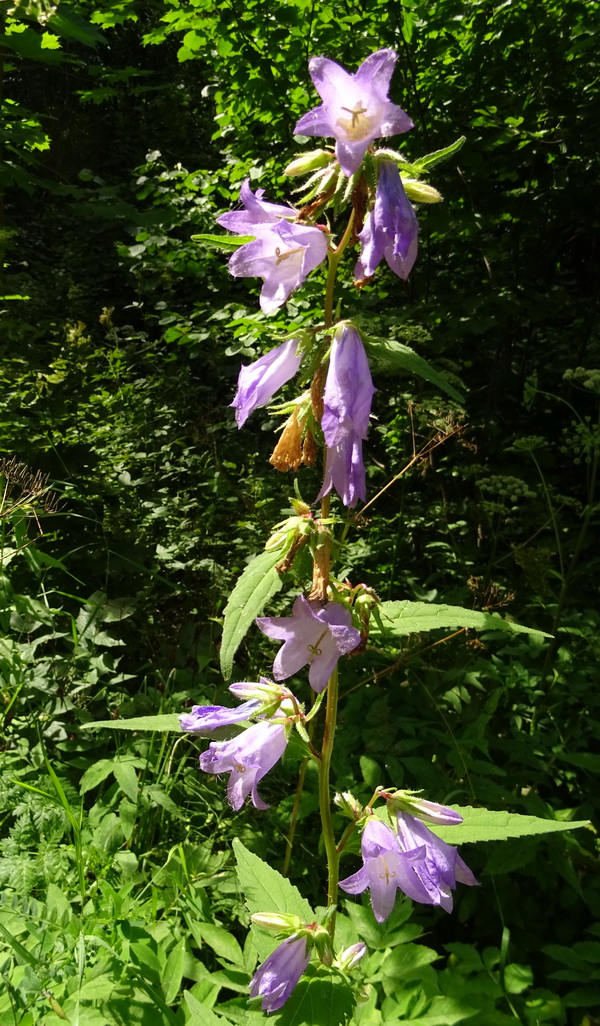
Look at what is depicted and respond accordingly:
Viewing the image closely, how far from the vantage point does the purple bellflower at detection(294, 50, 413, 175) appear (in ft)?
3.03

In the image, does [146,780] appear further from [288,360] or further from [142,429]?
[142,429]

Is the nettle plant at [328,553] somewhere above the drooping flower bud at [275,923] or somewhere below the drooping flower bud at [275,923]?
above

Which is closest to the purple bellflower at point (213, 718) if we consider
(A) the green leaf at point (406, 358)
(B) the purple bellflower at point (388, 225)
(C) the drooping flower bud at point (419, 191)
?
(A) the green leaf at point (406, 358)

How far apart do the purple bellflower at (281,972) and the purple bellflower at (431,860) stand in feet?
0.76

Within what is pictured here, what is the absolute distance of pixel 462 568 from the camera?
3.35 metres

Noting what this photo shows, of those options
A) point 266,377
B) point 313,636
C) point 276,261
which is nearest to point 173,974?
point 313,636

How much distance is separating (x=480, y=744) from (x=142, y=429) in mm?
2834

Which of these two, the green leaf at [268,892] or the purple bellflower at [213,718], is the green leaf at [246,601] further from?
the green leaf at [268,892]

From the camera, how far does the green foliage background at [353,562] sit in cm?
176

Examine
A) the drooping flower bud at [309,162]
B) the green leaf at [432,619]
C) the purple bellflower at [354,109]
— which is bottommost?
the green leaf at [432,619]

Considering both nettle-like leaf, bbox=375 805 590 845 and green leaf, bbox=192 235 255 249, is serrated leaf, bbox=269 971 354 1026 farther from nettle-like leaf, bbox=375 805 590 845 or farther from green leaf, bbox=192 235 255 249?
green leaf, bbox=192 235 255 249

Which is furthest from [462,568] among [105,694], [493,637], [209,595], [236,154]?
[236,154]

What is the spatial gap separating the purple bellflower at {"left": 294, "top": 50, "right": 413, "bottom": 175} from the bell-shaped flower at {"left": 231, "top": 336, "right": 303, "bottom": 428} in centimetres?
28

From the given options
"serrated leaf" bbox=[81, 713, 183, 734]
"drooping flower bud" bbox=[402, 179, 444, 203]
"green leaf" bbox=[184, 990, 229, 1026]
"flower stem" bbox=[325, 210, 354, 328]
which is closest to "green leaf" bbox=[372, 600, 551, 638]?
"serrated leaf" bbox=[81, 713, 183, 734]
